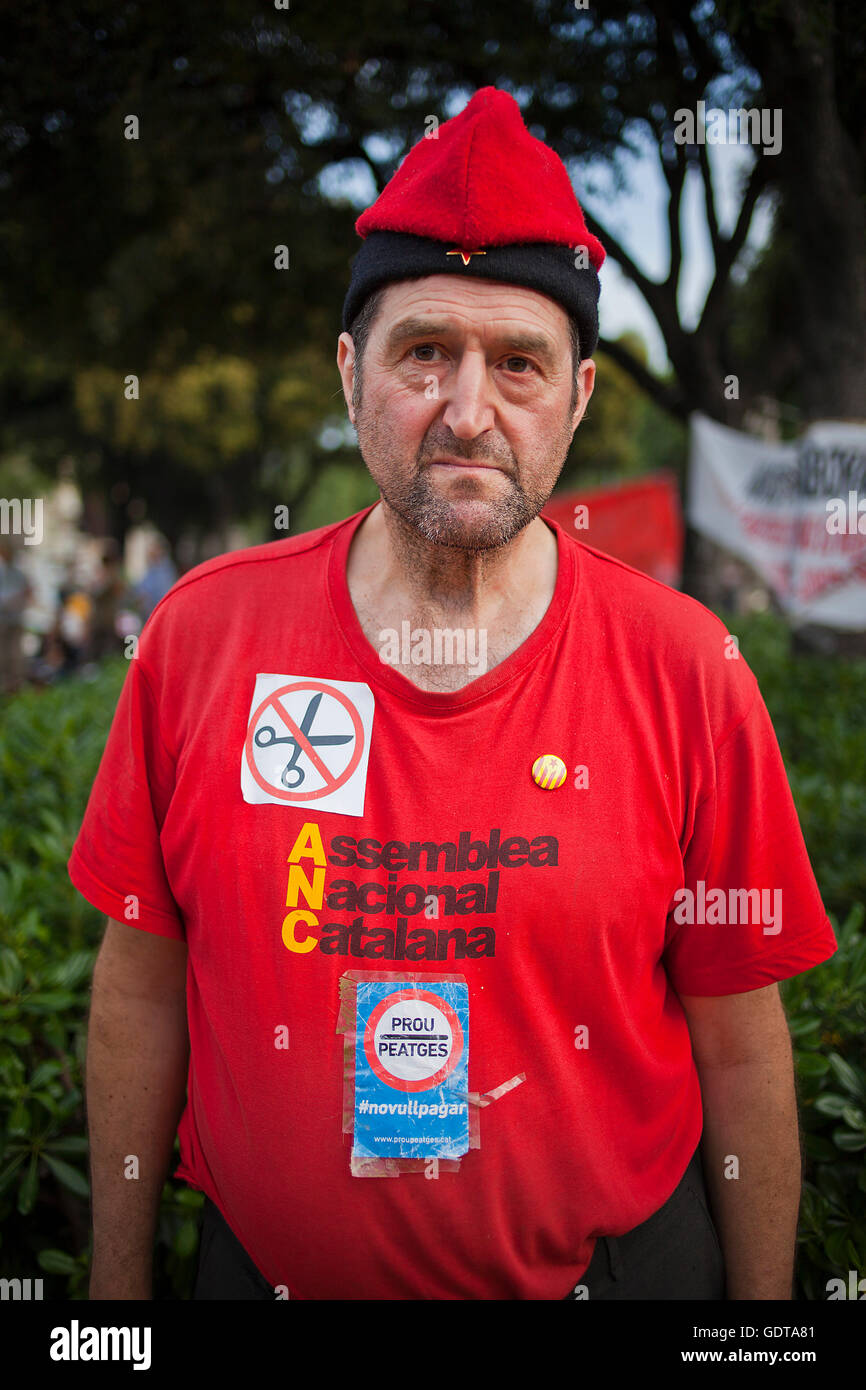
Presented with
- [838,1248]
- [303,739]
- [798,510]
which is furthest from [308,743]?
[798,510]

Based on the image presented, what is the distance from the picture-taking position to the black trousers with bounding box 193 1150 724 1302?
178 cm

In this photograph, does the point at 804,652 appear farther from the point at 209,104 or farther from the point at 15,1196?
the point at 15,1196

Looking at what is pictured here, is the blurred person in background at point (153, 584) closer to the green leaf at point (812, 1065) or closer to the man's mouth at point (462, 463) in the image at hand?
the green leaf at point (812, 1065)

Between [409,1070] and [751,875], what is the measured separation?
64cm

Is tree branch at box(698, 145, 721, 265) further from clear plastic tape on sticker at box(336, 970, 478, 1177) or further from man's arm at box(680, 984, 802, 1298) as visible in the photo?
clear plastic tape on sticker at box(336, 970, 478, 1177)

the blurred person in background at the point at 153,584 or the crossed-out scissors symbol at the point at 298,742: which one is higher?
the blurred person in background at the point at 153,584

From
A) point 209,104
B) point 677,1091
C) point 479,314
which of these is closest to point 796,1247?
point 677,1091

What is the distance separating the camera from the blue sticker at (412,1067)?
1.69 m

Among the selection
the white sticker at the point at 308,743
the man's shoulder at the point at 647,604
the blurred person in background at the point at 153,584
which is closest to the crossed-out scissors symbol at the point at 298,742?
the white sticker at the point at 308,743

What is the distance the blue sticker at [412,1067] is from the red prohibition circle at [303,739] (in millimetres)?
312

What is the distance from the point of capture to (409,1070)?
170 centimetres

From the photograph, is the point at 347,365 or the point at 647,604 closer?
the point at 647,604

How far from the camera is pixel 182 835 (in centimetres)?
180

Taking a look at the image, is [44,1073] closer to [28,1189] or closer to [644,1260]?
[28,1189]
